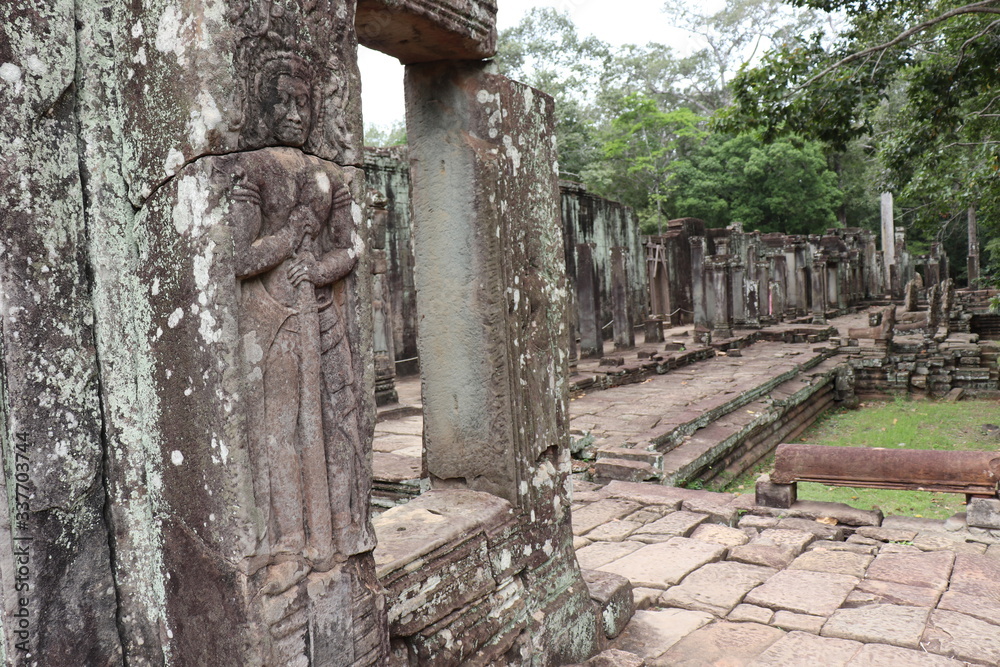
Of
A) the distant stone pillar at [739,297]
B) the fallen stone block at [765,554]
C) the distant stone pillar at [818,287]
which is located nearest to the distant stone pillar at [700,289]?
the distant stone pillar at [739,297]

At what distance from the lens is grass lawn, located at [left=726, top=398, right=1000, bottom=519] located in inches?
264

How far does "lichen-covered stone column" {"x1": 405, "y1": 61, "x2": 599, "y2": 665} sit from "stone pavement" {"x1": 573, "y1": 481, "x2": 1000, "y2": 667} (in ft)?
2.14

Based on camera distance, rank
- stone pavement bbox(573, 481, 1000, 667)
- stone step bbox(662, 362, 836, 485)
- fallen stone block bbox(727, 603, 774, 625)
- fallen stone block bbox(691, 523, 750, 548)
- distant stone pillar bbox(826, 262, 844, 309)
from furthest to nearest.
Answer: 1. distant stone pillar bbox(826, 262, 844, 309)
2. stone step bbox(662, 362, 836, 485)
3. fallen stone block bbox(691, 523, 750, 548)
4. fallen stone block bbox(727, 603, 774, 625)
5. stone pavement bbox(573, 481, 1000, 667)

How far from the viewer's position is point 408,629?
2359mm

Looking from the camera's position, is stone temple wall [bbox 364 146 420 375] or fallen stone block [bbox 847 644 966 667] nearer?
fallen stone block [bbox 847 644 966 667]

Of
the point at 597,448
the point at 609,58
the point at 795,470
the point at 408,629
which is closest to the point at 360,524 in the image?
the point at 408,629

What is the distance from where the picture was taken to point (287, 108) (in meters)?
1.86

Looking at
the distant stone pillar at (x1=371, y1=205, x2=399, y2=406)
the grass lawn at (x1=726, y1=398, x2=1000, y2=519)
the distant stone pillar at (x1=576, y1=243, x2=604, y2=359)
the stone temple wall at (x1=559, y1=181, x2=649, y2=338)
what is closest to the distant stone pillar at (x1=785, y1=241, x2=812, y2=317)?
the stone temple wall at (x1=559, y1=181, x2=649, y2=338)

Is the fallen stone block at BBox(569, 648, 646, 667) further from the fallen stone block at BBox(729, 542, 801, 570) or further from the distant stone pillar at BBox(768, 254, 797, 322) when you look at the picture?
the distant stone pillar at BBox(768, 254, 797, 322)

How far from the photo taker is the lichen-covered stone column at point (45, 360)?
1.75 m

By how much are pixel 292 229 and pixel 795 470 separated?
4479 millimetres

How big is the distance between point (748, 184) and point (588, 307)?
17903mm

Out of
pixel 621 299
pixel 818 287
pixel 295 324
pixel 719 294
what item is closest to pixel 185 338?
pixel 295 324

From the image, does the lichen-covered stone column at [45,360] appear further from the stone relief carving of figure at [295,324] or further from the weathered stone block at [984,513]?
the weathered stone block at [984,513]
